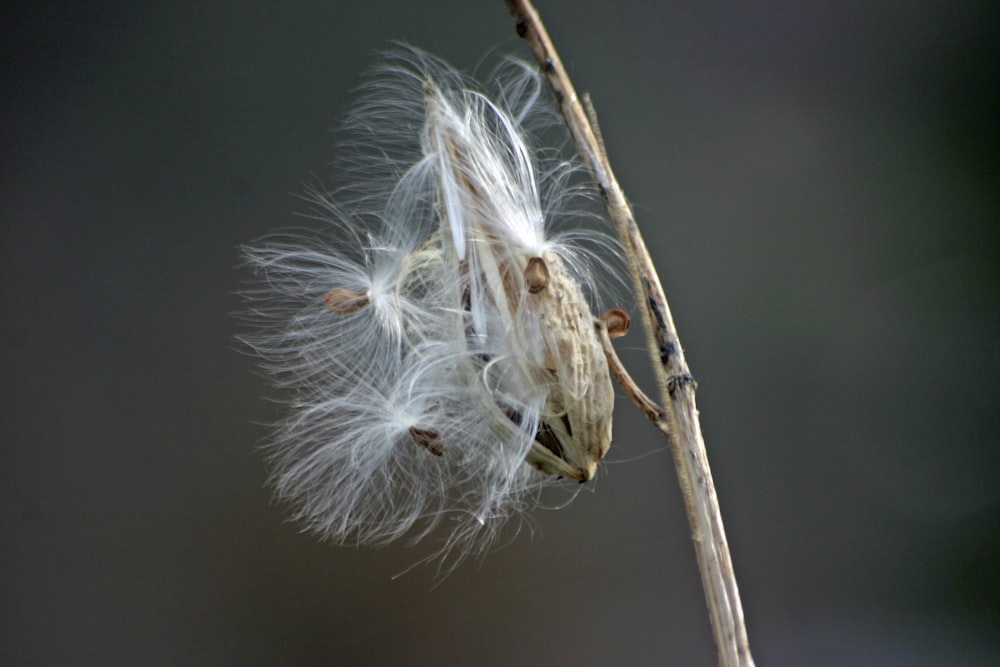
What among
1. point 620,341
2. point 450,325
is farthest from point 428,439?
point 620,341

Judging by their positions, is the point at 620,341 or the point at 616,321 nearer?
the point at 616,321

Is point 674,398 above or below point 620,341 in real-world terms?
below

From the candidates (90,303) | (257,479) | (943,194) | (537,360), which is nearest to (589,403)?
(537,360)

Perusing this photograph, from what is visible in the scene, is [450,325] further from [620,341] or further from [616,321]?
[620,341]

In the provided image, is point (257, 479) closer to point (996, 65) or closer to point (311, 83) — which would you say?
point (311, 83)

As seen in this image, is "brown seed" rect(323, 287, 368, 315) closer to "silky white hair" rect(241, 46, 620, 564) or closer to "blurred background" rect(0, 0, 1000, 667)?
"silky white hair" rect(241, 46, 620, 564)

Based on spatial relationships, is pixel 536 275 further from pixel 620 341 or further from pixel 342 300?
pixel 620 341

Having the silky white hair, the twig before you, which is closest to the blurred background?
the silky white hair
